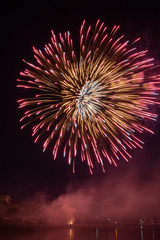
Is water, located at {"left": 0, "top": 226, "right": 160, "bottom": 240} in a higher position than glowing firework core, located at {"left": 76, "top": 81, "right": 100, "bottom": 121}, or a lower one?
lower

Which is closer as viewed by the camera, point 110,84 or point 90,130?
point 110,84

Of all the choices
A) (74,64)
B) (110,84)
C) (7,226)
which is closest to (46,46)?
(74,64)

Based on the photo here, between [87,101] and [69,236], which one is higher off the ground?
[87,101]

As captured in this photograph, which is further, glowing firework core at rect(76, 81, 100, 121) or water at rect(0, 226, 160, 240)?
water at rect(0, 226, 160, 240)

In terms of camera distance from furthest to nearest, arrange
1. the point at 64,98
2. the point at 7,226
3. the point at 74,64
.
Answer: the point at 7,226 → the point at 64,98 → the point at 74,64

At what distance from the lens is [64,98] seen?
14656mm

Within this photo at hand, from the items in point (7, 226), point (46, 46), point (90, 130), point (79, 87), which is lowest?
point (7, 226)

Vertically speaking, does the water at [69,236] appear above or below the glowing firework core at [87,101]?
below

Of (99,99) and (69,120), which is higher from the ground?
(99,99)

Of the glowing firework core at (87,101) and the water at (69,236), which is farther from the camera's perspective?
the water at (69,236)

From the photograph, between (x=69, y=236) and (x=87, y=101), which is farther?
(x=69, y=236)

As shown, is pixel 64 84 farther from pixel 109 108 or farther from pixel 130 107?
pixel 130 107


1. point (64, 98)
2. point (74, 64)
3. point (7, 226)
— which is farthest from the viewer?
point (7, 226)

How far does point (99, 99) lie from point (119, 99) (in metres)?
1.38
